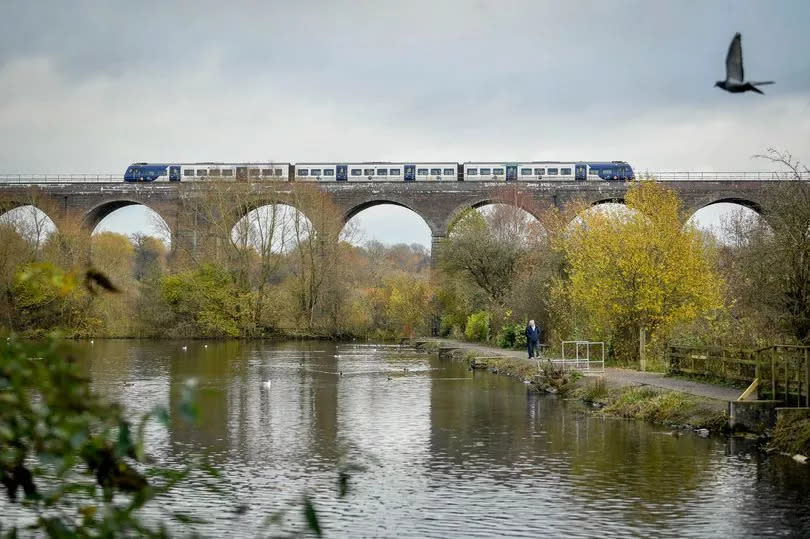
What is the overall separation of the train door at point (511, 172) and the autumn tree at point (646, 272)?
98.9ft

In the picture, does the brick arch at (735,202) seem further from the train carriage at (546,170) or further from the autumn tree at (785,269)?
the autumn tree at (785,269)

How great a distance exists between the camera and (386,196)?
168 feet

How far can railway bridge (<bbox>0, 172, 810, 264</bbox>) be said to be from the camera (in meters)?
49.6

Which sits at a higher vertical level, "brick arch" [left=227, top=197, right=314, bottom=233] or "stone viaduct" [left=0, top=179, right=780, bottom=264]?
"stone viaduct" [left=0, top=179, right=780, bottom=264]

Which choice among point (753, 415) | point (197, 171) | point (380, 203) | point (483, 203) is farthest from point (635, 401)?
point (197, 171)

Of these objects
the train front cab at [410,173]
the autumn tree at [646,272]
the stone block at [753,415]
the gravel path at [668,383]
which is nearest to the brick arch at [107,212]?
the train front cab at [410,173]

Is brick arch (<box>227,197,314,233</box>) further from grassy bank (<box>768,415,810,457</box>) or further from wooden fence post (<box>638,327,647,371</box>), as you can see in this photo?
grassy bank (<box>768,415,810,457</box>)

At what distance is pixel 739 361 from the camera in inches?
586

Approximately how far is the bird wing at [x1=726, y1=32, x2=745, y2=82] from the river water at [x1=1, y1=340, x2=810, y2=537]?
3405 millimetres

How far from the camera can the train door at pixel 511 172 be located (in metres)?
52.4

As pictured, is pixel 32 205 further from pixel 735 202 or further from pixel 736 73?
pixel 736 73

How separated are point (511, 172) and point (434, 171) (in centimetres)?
457

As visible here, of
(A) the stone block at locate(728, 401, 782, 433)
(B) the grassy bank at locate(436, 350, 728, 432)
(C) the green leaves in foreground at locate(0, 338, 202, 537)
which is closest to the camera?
(C) the green leaves in foreground at locate(0, 338, 202, 537)

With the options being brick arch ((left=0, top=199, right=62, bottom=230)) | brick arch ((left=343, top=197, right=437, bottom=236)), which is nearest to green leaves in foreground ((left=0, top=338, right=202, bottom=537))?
brick arch ((left=343, top=197, right=437, bottom=236))
